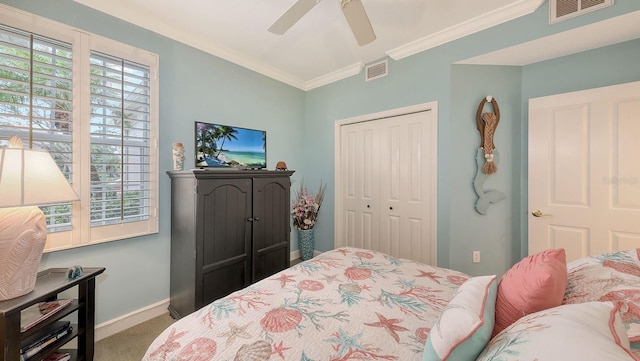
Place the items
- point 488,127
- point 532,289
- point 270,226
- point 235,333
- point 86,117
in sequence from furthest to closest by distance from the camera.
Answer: point 270,226, point 488,127, point 86,117, point 235,333, point 532,289

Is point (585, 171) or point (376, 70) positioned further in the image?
point (376, 70)

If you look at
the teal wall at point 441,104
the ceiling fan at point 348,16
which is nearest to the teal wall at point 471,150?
the teal wall at point 441,104

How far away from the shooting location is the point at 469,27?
7.29ft

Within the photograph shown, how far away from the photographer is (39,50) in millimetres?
1604

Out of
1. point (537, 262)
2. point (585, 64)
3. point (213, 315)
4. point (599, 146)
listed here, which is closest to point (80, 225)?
point (213, 315)

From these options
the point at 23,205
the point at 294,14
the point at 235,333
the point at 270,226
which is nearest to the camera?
the point at 235,333

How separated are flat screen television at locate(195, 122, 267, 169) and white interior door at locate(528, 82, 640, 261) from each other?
2.94 m

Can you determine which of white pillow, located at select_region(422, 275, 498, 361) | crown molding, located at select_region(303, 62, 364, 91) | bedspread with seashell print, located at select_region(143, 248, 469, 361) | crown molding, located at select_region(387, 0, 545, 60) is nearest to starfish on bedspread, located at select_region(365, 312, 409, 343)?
bedspread with seashell print, located at select_region(143, 248, 469, 361)

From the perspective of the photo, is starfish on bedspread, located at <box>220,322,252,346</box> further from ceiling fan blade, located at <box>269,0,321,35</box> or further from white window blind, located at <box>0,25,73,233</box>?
ceiling fan blade, located at <box>269,0,321,35</box>

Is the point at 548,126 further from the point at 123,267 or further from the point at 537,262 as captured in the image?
the point at 123,267

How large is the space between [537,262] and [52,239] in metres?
2.79

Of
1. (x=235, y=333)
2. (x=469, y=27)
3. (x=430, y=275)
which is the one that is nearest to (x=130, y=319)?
(x=235, y=333)

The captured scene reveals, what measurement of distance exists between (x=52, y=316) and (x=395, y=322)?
1.88m

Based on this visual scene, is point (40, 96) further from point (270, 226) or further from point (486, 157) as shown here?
point (486, 157)
